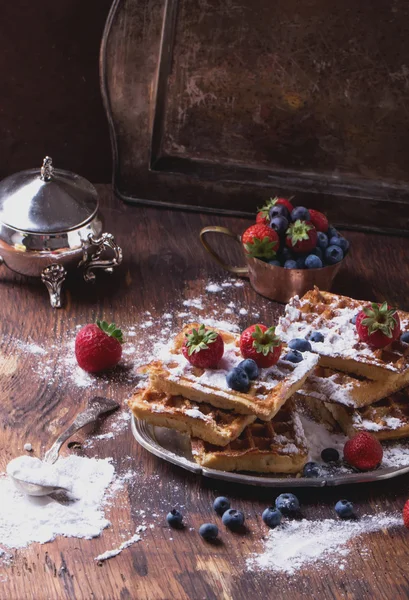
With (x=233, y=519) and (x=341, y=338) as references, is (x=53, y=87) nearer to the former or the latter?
(x=341, y=338)

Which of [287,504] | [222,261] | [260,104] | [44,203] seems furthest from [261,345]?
[260,104]

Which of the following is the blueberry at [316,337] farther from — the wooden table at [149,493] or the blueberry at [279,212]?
the blueberry at [279,212]

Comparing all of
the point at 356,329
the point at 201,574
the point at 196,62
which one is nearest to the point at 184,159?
the point at 196,62

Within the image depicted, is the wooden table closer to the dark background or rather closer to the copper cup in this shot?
the copper cup

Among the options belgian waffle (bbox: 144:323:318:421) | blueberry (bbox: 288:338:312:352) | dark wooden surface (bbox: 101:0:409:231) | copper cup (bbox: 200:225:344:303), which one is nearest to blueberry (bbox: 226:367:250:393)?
belgian waffle (bbox: 144:323:318:421)

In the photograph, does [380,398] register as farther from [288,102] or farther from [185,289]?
[288,102]

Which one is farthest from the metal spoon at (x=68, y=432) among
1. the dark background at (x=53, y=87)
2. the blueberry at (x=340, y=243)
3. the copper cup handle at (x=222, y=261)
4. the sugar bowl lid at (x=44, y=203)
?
the dark background at (x=53, y=87)
